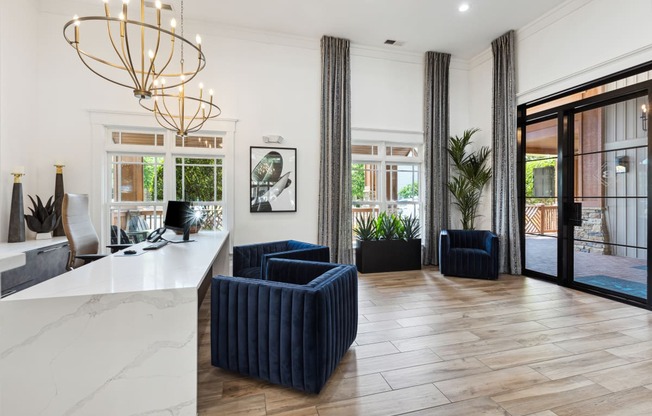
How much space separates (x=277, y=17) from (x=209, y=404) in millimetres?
4905

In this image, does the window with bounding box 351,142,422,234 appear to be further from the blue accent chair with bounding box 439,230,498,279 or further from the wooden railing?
the wooden railing

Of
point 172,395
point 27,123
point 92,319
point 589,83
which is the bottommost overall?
point 172,395

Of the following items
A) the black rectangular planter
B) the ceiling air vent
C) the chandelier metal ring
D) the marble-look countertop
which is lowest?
the black rectangular planter

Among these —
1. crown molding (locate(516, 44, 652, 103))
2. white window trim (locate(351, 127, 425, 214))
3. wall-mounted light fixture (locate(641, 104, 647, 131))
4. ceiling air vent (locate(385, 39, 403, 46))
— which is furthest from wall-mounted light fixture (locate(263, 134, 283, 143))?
wall-mounted light fixture (locate(641, 104, 647, 131))

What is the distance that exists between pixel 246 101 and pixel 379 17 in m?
2.39

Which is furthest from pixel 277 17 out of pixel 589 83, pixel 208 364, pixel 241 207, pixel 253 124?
pixel 208 364

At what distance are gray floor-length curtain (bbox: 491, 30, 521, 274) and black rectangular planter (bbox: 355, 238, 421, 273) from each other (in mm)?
1385

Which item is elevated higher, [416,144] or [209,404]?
[416,144]

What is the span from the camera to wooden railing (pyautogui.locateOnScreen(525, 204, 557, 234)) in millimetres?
4645

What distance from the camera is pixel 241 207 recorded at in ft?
16.5

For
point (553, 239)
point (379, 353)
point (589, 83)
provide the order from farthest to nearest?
1. point (553, 239)
2. point (589, 83)
3. point (379, 353)

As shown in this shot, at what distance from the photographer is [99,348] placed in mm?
1529

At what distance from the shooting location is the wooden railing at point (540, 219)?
183 inches

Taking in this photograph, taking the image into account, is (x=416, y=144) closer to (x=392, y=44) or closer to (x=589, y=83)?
(x=392, y=44)
